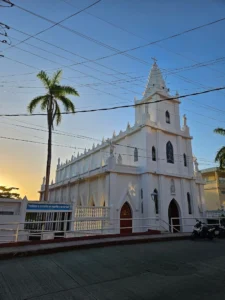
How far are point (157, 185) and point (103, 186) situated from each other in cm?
495

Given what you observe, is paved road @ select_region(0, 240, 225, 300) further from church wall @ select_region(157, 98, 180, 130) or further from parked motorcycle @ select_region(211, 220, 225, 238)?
church wall @ select_region(157, 98, 180, 130)

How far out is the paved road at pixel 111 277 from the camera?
12.5 feet

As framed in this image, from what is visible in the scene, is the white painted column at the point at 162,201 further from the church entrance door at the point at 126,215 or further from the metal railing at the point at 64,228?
the church entrance door at the point at 126,215

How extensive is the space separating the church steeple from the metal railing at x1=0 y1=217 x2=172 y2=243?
13.8 m

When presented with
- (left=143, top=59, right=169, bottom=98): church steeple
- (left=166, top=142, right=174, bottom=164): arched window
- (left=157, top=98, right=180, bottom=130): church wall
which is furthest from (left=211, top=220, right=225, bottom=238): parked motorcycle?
(left=143, top=59, right=169, bottom=98): church steeple

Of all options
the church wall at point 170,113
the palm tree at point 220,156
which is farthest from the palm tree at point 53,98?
the palm tree at point 220,156

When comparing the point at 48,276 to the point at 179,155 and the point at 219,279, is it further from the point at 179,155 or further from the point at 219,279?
the point at 179,155

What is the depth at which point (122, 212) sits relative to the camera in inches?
675

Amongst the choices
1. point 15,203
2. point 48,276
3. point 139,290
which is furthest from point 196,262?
point 15,203

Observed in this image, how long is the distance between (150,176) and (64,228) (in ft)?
30.1

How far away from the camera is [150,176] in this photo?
17.8 m

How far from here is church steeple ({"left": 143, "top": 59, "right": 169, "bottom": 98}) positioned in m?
22.4

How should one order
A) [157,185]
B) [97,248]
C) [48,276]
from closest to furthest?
[48,276] → [97,248] → [157,185]

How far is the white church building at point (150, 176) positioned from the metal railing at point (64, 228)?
0.94ft
